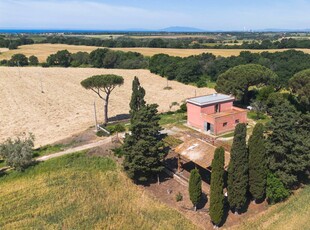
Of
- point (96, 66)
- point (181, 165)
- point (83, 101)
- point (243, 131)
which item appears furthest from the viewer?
point (96, 66)

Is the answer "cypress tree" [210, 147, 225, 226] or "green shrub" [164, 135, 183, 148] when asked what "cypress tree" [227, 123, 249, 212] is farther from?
"green shrub" [164, 135, 183, 148]

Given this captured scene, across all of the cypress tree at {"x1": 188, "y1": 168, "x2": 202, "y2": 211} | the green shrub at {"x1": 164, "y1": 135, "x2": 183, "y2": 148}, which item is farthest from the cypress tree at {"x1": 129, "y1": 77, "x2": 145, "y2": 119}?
the cypress tree at {"x1": 188, "y1": 168, "x2": 202, "y2": 211}

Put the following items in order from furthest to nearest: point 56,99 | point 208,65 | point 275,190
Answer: point 208,65 → point 56,99 → point 275,190

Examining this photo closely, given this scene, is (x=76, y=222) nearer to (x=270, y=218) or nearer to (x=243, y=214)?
(x=243, y=214)

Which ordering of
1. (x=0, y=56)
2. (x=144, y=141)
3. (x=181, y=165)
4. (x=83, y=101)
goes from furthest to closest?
(x=0, y=56), (x=83, y=101), (x=181, y=165), (x=144, y=141)

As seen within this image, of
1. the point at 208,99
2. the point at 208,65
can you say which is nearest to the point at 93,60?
the point at 208,65

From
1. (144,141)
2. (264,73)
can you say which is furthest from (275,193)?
(264,73)

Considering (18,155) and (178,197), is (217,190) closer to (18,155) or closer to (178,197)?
(178,197)
